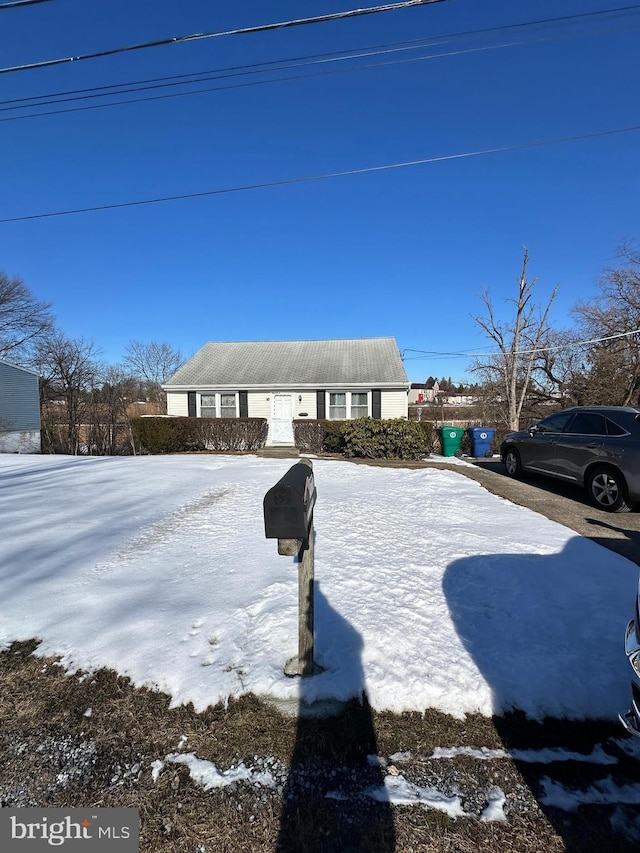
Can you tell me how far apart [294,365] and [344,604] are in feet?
50.7

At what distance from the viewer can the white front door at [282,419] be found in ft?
52.4

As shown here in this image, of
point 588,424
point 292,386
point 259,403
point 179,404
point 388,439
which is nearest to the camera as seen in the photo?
point 588,424

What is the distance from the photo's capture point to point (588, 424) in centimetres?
651

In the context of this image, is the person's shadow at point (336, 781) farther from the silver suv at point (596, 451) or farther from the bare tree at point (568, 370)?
the bare tree at point (568, 370)

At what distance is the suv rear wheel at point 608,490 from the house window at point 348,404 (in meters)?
10.4

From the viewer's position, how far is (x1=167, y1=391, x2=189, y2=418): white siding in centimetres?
1703

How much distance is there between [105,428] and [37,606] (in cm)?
1908

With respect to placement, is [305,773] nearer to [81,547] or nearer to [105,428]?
[81,547]

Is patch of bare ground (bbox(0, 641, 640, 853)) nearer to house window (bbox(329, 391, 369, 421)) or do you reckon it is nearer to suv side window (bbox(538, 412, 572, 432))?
suv side window (bbox(538, 412, 572, 432))

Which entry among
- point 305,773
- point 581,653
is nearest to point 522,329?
point 581,653

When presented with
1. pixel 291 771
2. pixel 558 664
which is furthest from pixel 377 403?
pixel 291 771

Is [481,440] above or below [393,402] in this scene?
below

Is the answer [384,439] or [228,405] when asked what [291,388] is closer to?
[228,405]

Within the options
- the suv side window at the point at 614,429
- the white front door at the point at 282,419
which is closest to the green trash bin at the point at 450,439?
the white front door at the point at 282,419
